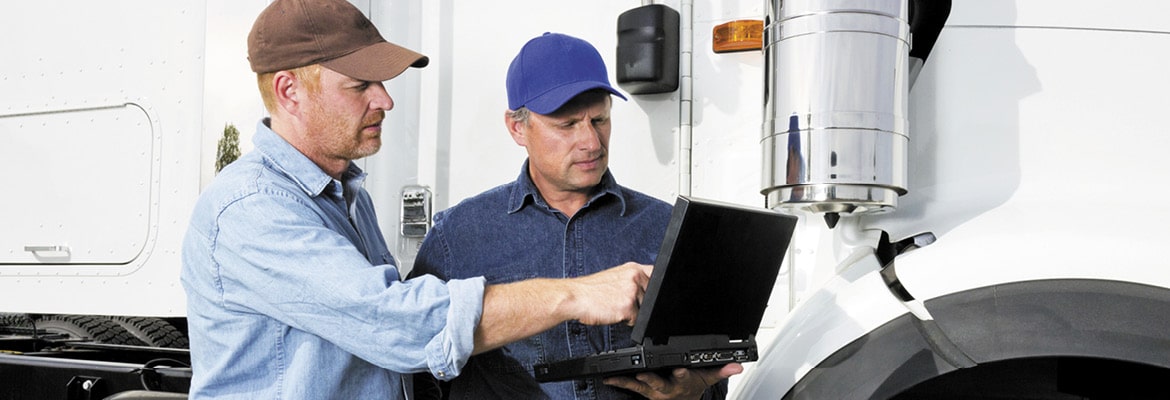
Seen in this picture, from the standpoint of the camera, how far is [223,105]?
2.38 metres

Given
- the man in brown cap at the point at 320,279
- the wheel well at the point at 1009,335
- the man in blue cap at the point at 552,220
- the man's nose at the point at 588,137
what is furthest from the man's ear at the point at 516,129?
the wheel well at the point at 1009,335

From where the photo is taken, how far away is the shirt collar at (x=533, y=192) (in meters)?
2.10

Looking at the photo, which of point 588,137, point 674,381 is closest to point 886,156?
point 674,381

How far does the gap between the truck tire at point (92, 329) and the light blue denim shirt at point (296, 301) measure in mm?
1674

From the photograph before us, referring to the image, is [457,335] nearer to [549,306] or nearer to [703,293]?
[549,306]

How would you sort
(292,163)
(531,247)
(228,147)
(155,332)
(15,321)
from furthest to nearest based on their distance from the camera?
(15,321)
(155,332)
(228,147)
(531,247)
(292,163)

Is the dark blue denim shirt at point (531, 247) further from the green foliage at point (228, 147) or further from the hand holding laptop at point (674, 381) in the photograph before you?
the green foliage at point (228, 147)

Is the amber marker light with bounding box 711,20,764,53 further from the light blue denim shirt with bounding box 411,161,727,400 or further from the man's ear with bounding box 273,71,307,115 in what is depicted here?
the man's ear with bounding box 273,71,307,115

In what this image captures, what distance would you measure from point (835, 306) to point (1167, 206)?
0.55m

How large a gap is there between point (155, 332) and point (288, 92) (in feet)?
5.61

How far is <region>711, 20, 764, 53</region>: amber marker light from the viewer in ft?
6.43

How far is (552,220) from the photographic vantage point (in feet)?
7.10

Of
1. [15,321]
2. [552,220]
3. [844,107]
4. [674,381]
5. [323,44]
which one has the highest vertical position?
[323,44]

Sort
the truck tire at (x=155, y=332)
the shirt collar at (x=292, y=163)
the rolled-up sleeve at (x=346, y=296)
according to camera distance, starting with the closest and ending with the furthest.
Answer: the rolled-up sleeve at (x=346, y=296) < the shirt collar at (x=292, y=163) < the truck tire at (x=155, y=332)
